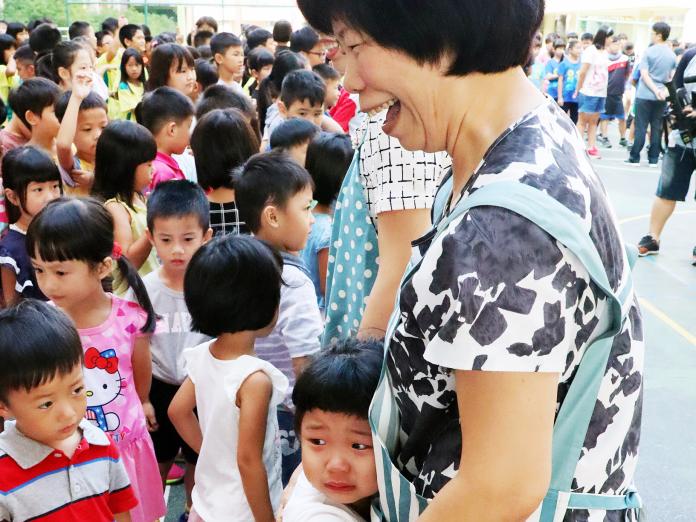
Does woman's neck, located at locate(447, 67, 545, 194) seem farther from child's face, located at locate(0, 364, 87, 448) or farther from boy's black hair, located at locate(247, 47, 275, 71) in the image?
boy's black hair, located at locate(247, 47, 275, 71)

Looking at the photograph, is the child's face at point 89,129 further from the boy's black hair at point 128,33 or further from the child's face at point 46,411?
the boy's black hair at point 128,33

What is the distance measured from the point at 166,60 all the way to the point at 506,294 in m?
4.76

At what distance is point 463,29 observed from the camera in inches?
38.4

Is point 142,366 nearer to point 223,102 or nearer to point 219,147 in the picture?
point 219,147

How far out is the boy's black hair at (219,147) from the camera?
3246mm

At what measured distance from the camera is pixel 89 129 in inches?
158

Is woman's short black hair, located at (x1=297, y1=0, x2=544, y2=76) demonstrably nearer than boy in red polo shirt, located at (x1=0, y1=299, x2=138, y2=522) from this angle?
Yes

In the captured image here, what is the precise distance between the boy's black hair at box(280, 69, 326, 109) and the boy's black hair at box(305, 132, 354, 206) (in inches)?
55.8

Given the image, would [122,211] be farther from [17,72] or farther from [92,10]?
[92,10]

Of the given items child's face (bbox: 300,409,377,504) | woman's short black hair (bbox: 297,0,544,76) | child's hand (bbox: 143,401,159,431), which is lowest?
child's hand (bbox: 143,401,159,431)

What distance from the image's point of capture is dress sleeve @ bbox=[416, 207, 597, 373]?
854 mm

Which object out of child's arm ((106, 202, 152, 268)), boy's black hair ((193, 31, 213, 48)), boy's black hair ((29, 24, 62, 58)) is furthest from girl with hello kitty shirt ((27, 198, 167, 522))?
boy's black hair ((193, 31, 213, 48))

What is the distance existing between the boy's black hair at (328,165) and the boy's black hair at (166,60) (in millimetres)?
2434

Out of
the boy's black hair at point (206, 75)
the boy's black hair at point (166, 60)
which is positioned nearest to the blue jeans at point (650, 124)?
the boy's black hair at point (206, 75)
